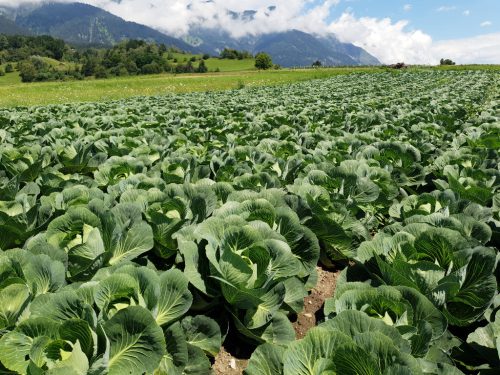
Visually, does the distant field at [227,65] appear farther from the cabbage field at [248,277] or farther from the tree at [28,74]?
the cabbage field at [248,277]

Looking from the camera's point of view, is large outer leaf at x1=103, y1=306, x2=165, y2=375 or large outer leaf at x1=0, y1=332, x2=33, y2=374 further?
large outer leaf at x1=103, y1=306, x2=165, y2=375

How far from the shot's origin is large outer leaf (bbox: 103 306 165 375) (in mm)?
1916

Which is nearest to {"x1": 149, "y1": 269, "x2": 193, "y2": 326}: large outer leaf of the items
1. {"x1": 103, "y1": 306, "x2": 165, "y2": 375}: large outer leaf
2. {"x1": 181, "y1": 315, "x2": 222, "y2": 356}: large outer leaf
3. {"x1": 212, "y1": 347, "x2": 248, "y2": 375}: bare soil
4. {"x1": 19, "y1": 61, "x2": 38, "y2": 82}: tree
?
{"x1": 181, "y1": 315, "x2": 222, "y2": 356}: large outer leaf

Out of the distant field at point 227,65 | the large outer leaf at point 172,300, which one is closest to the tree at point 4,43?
the distant field at point 227,65

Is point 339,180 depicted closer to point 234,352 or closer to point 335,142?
point 234,352

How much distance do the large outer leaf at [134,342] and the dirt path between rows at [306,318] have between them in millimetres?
714

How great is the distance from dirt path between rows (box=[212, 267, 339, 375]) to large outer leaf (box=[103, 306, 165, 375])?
0.71 meters

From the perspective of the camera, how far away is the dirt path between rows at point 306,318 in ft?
8.49

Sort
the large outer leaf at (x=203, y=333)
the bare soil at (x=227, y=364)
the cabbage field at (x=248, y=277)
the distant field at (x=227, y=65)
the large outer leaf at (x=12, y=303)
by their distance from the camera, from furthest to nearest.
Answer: the distant field at (x=227, y=65), the bare soil at (x=227, y=364), the large outer leaf at (x=203, y=333), the large outer leaf at (x=12, y=303), the cabbage field at (x=248, y=277)

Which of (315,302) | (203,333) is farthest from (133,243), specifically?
(315,302)

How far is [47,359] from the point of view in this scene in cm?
185

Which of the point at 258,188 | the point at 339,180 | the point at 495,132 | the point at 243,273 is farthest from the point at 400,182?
the point at 495,132

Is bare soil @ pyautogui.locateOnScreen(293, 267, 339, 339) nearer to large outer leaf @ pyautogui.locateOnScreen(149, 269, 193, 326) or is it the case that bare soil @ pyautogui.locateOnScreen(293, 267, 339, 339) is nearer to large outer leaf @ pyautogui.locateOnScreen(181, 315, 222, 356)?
large outer leaf @ pyautogui.locateOnScreen(181, 315, 222, 356)

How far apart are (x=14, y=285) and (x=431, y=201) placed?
3.51 m
